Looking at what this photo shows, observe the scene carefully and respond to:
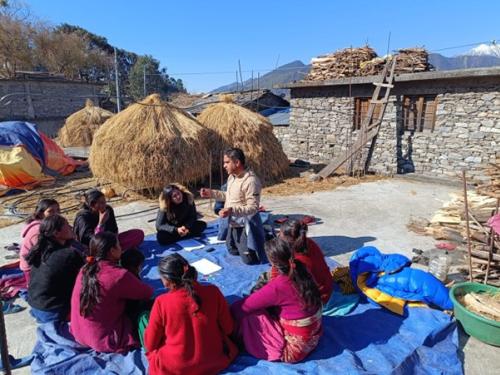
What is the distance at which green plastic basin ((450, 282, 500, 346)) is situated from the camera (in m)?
2.85

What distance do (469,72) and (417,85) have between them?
142cm

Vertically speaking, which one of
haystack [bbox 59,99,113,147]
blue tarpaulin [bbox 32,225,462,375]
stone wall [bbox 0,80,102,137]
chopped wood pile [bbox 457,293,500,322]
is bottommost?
blue tarpaulin [bbox 32,225,462,375]

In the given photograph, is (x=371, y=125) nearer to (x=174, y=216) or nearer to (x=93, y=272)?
(x=174, y=216)

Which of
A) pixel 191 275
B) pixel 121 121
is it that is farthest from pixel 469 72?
pixel 191 275

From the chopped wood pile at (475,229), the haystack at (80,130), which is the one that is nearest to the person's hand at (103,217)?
the chopped wood pile at (475,229)

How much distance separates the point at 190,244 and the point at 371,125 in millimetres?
7666

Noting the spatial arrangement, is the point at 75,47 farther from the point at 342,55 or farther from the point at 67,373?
the point at 67,373

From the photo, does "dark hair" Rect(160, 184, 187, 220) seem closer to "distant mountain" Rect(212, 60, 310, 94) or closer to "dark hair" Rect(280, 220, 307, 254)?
"dark hair" Rect(280, 220, 307, 254)

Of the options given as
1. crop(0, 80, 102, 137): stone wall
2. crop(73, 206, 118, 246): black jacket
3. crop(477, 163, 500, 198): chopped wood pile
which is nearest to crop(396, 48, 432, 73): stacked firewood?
crop(477, 163, 500, 198): chopped wood pile

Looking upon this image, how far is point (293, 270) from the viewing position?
8.15 ft

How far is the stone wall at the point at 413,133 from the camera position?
8.88 meters

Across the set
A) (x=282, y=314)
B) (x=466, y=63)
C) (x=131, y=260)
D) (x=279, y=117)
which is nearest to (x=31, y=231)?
(x=131, y=260)

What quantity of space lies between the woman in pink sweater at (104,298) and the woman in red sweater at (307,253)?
50.5 inches

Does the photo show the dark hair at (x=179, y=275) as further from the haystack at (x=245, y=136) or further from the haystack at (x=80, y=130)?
the haystack at (x=80, y=130)
